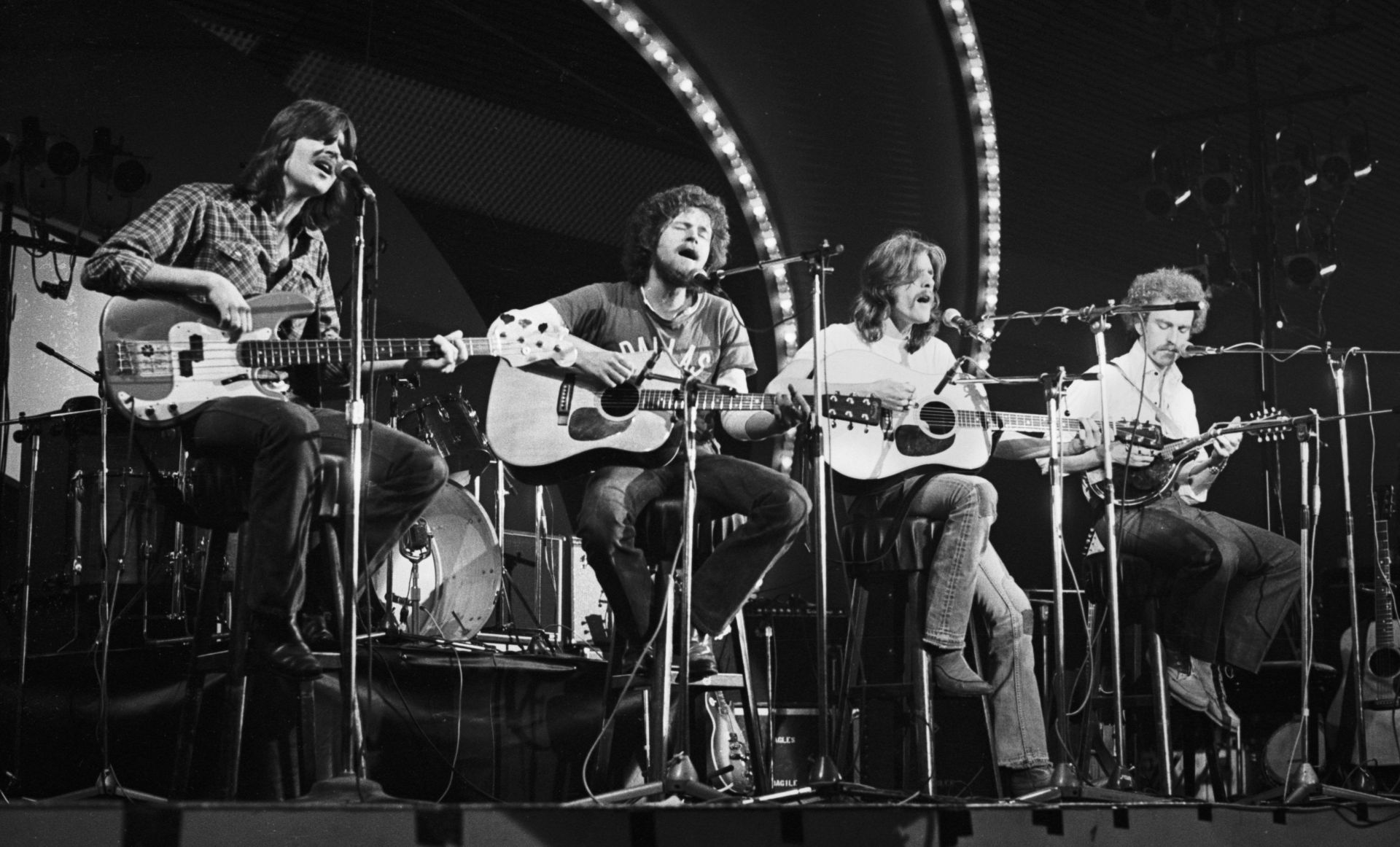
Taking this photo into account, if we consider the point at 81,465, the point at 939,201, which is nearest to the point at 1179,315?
the point at 939,201

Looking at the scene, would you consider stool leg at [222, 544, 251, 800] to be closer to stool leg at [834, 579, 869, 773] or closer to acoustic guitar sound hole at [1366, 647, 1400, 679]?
stool leg at [834, 579, 869, 773]

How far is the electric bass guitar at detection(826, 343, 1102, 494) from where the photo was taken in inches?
192

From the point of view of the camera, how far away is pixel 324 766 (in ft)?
13.1

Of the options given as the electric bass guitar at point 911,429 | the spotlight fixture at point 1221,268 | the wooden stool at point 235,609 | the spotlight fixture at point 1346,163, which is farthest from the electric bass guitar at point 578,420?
the spotlight fixture at point 1346,163

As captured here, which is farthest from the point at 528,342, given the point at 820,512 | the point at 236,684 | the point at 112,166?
the point at 112,166

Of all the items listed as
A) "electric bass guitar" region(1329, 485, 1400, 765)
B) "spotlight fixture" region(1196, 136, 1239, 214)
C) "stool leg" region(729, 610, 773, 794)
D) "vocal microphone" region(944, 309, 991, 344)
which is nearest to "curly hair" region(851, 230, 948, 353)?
"vocal microphone" region(944, 309, 991, 344)

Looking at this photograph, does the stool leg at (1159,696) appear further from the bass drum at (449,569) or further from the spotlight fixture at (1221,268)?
the spotlight fixture at (1221,268)

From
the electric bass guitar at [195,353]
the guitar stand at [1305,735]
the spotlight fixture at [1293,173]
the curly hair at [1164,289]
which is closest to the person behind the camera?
the electric bass guitar at [195,353]

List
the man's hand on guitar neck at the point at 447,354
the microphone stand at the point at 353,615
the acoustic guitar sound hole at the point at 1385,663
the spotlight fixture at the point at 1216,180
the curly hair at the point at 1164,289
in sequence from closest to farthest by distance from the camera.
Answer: the microphone stand at the point at 353,615 → the man's hand on guitar neck at the point at 447,354 → the curly hair at the point at 1164,289 → the acoustic guitar sound hole at the point at 1385,663 → the spotlight fixture at the point at 1216,180

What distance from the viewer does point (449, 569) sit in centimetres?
614

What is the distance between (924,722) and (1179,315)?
2.17 meters

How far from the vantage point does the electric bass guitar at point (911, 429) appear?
192 inches

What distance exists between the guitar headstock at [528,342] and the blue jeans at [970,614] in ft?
4.23

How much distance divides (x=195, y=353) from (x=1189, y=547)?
3.48m
